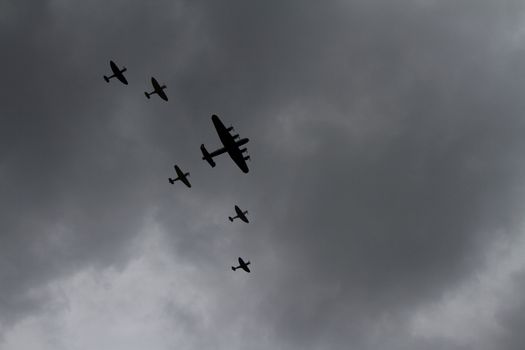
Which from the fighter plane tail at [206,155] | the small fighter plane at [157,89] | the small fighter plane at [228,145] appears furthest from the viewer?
the small fighter plane at [157,89]

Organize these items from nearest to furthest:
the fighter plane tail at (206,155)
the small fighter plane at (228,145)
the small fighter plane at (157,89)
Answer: the small fighter plane at (228,145)
the fighter plane tail at (206,155)
the small fighter plane at (157,89)

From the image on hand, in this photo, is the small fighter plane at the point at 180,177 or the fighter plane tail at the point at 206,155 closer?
the fighter plane tail at the point at 206,155

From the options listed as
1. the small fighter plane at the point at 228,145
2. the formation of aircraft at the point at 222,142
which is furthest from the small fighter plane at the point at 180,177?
the small fighter plane at the point at 228,145

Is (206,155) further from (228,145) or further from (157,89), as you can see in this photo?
(157,89)

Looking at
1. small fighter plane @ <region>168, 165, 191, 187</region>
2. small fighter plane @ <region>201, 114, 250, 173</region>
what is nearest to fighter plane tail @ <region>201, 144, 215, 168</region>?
small fighter plane @ <region>201, 114, 250, 173</region>

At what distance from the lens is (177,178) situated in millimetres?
113125

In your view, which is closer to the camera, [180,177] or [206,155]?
[206,155]

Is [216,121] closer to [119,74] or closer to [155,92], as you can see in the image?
[155,92]

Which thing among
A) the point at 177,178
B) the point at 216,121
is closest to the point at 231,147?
the point at 216,121

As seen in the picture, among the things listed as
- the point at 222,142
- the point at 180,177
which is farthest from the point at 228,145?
the point at 180,177

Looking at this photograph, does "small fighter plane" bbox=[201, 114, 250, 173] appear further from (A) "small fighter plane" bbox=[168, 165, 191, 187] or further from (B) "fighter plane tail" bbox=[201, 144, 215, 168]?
(A) "small fighter plane" bbox=[168, 165, 191, 187]

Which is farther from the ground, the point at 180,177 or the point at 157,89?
the point at 157,89

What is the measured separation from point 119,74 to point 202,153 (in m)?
32.0

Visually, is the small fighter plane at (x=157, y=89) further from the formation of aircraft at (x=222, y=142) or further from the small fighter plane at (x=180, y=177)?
the small fighter plane at (x=180, y=177)
